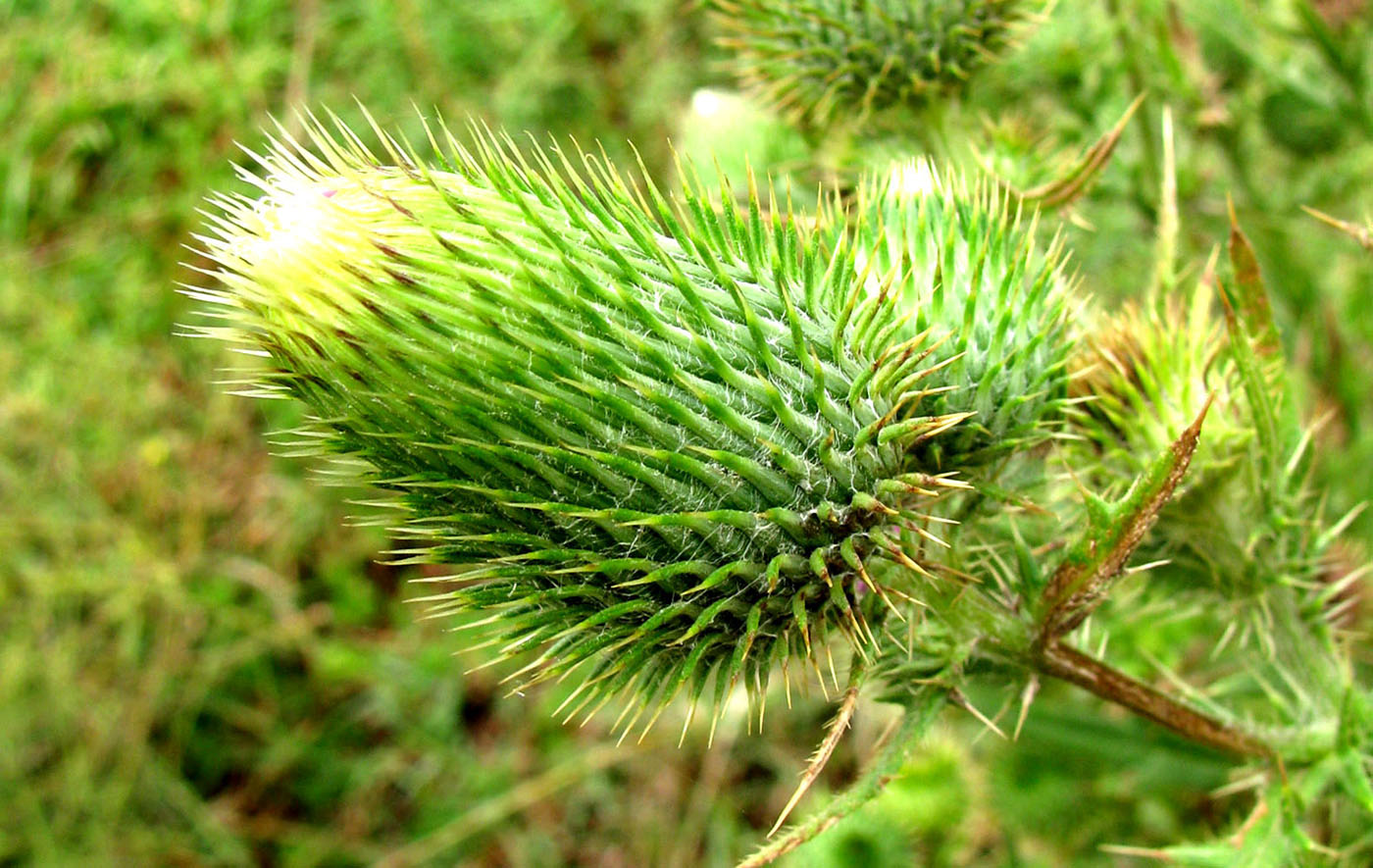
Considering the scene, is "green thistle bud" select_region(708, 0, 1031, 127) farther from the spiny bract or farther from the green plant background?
the spiny bract

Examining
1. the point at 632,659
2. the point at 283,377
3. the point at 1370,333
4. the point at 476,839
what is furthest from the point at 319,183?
the point at 476,839

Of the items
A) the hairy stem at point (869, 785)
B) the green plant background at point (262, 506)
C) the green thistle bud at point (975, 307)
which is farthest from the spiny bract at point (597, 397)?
the green plant background at point (262, 506)

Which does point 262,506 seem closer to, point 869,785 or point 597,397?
point 597,397

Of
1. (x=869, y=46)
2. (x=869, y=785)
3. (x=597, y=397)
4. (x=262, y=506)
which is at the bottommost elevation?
(x=262, y=506)

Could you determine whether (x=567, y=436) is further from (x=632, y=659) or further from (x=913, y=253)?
(x=913, y=253)

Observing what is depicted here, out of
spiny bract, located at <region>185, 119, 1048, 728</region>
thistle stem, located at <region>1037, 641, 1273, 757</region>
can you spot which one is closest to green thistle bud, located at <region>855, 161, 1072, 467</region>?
spiny bract, located at <region>185, 119, 1048, 728</region>

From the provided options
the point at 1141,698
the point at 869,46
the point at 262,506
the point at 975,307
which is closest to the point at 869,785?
the point at 1141,698

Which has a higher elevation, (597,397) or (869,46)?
(869,46)
